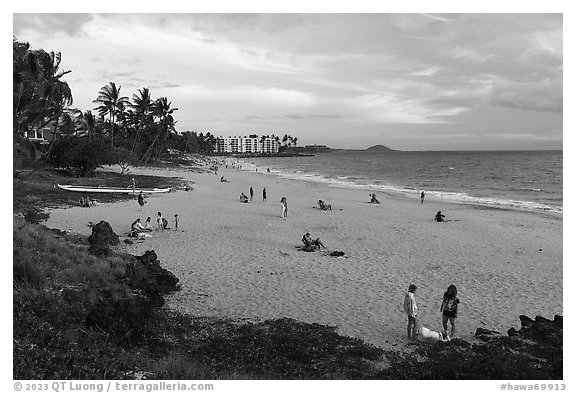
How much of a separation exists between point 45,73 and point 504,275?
25.6 meters

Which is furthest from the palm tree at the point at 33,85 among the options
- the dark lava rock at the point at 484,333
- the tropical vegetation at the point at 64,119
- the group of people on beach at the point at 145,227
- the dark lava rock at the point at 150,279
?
the dark lava rock at the point at 484,333

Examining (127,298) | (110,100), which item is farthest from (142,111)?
(127,298)

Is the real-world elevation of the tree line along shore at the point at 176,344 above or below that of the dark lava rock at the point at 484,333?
above

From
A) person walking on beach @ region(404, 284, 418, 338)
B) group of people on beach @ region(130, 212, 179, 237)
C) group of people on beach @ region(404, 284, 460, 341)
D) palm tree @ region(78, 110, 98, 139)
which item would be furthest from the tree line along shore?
palm tree @ region(78, 110, 98, 139)

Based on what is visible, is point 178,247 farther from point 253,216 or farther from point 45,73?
point 45,73

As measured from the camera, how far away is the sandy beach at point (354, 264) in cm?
901

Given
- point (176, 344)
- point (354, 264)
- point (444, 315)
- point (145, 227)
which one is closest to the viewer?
point (176, 344)

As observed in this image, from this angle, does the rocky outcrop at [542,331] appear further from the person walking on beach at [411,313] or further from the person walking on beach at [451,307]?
the person walking on beach at [411,313]

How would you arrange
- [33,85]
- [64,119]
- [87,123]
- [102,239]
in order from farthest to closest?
[87,123]
[64,119]
[33,85]
[102,239]

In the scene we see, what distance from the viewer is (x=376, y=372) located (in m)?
6.26

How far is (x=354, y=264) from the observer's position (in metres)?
12.9

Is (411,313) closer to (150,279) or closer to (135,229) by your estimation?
(150,279)

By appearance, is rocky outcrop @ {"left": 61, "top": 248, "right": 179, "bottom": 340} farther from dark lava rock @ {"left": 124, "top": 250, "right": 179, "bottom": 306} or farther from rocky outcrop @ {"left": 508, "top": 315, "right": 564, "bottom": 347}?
rocky outcrop @ {"left": 508, "top": 315, "right": 564, "bottom": 347}

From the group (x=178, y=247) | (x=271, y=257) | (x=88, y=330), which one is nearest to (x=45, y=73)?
(x=178, y=247)
